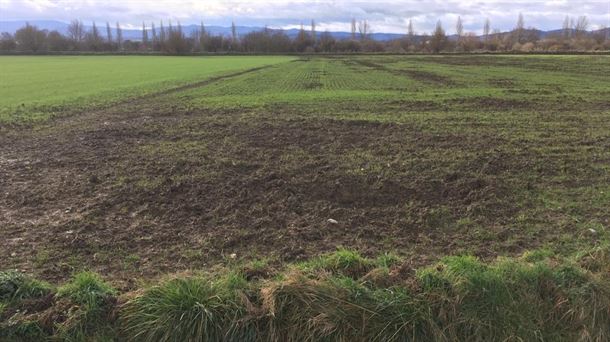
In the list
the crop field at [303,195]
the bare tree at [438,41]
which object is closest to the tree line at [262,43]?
the bare tree at [438,41]

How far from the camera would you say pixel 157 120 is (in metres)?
17.5

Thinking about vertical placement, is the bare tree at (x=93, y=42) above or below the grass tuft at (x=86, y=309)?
above

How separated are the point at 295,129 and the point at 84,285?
10.6m

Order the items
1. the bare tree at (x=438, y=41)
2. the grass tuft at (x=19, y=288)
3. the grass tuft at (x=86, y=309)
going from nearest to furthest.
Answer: the grass tuft at (x=86, y=309), the grass tuft at (x=19, y=288), the bare tree at (x=438, y=41)

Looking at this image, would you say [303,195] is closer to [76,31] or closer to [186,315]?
[186,315]

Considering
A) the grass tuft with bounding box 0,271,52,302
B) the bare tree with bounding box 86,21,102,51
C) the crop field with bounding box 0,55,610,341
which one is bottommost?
the crop field with bounding box 0,55,610,341

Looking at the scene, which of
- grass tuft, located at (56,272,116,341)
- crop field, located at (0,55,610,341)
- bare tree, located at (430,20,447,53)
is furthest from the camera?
bare tree, located at (430,20,447,53)

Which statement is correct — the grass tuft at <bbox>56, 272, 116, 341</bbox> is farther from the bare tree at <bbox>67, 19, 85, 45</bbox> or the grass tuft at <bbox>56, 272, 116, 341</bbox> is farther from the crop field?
the bare tree at <bbox>67, 19, 85, 45</bbox>

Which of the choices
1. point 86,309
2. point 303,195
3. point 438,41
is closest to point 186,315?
point 86,309

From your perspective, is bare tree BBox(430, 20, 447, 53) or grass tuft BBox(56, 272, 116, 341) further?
bare tree BBox(430, 20, 447, 53)

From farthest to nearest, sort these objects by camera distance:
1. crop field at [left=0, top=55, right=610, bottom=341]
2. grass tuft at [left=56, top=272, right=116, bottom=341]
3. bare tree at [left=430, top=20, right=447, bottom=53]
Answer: bare tree at [left=430, top=20, right=447, bottom=53]
crop field at [left=0, top=55, right=610, bottom=341]
grass tuft at [left=56, top=272, right=116, bottom=341]

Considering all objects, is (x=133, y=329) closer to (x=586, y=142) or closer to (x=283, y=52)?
(x=586, y=142)

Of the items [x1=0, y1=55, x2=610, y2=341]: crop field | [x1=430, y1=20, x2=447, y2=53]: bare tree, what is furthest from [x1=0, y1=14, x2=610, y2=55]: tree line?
[x1=0, y1=55, x2=610, y2=341]: crop field

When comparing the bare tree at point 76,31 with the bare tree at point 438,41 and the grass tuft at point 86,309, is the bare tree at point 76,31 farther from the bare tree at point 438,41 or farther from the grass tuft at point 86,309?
the grass tuft at point 86,309
